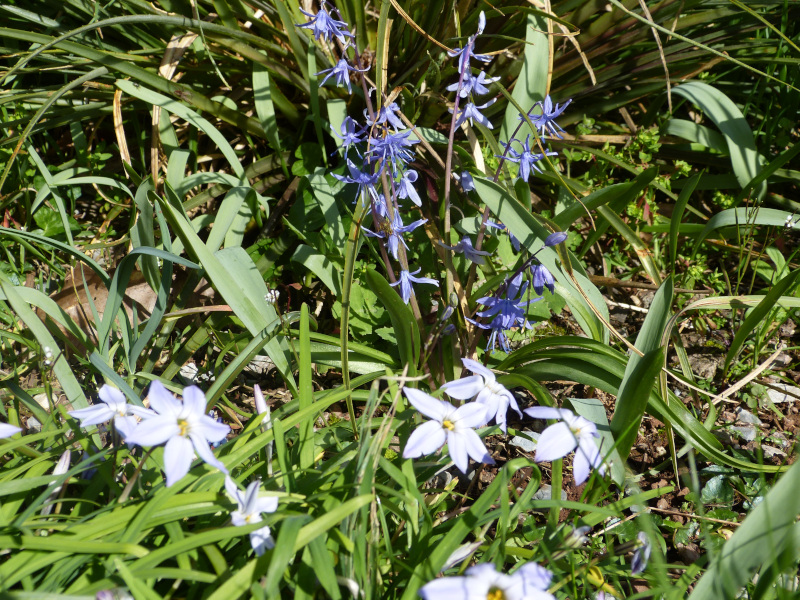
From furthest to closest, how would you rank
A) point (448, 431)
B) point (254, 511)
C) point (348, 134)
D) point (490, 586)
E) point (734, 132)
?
1. point (734, 132)
2. point (348, 134)
3. point (448, 431)
4. point (254, 511)
5. point (490, 586)

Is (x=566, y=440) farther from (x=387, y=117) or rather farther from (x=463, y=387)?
(x=387, y=117)

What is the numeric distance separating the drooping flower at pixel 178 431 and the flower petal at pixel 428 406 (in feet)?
1.05

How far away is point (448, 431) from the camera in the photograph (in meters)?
1.06

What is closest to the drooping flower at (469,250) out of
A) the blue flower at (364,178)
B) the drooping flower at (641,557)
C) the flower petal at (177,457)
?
the blue flower at (364,178)

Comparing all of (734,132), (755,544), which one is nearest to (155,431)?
(755,544)

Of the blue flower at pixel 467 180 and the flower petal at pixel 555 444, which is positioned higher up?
the blue flower at pixel 467 180

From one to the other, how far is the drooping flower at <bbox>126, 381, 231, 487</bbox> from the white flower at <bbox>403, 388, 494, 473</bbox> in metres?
0.32

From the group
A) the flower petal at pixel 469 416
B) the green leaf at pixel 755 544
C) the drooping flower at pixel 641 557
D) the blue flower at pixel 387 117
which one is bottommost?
the drooping flower at pixel 641 557

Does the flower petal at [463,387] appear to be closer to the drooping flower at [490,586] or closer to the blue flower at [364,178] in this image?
the drooping flower at [490,586]

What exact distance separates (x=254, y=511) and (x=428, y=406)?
1.12 feet

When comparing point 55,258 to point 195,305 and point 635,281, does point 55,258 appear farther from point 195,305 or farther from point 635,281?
point 635,281

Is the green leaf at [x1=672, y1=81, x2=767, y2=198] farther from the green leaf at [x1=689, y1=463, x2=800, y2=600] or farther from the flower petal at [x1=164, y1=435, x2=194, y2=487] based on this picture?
the flower petal at [x1=164, y1=435, x2=194, y2=487]

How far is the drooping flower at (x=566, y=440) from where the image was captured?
3.38 ft

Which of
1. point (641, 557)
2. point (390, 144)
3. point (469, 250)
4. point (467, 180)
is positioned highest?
point (390, 144)
